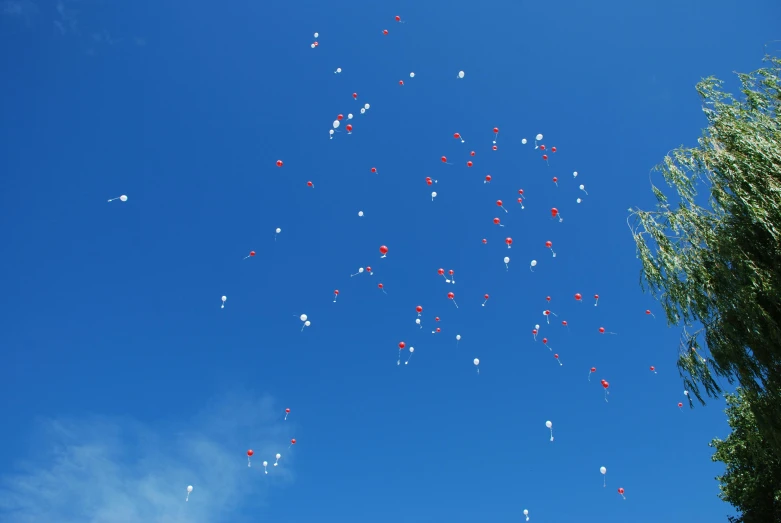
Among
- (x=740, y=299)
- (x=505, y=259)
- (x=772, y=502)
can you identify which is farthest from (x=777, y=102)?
(x=772, y=502)

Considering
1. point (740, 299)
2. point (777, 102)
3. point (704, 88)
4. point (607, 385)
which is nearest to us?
point (740, 299)

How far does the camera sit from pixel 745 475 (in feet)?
50.7

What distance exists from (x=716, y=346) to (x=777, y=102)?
17.0 ft

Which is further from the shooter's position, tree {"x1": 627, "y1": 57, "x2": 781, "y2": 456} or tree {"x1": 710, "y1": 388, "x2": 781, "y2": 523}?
tree {"x1": 710, "y1": 388, "x2": 781, "y2": 523}

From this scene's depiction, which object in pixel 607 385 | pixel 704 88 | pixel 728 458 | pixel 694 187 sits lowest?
pixel 728 458

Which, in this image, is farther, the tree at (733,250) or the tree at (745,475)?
the tree at (745,475)

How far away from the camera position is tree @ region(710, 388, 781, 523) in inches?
571

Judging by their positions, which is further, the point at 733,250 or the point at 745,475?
the point at 745,475

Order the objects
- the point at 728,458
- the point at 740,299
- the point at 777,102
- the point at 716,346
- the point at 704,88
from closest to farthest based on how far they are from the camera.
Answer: the point at 740,299
the point at 716,346
the point at 777,102
the point at 704,88
the point at 728,458

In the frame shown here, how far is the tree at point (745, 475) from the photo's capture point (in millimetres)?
14515

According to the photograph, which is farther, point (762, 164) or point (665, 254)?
point (665, 254)

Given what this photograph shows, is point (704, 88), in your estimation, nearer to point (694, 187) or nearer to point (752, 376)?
point (694, 187)

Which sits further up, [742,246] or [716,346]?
[742,246]

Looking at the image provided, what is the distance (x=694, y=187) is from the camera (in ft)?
33.9
